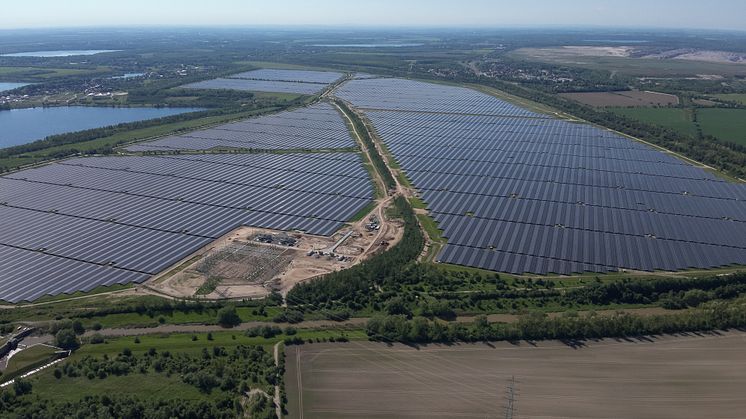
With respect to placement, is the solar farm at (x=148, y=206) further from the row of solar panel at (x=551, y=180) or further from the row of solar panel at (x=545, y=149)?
the row of solar panel at (x=545, y=149)

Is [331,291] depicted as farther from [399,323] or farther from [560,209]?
[560,209]

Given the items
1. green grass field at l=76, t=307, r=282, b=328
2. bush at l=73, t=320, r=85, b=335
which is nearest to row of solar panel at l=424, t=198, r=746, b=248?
green grass field at l=76, t=307, r=282, b=328

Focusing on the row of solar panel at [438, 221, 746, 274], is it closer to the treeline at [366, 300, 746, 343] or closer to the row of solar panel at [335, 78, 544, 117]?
the treeline at [366, 300, 746, 343]

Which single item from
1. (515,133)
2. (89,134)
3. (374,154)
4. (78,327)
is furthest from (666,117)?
(89,134)

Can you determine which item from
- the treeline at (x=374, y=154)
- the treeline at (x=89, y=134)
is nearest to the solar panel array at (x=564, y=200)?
the treeline at (x=374, y=154)

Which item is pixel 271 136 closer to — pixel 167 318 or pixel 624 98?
pixel 167 318

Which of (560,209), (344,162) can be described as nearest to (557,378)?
(560,209)
